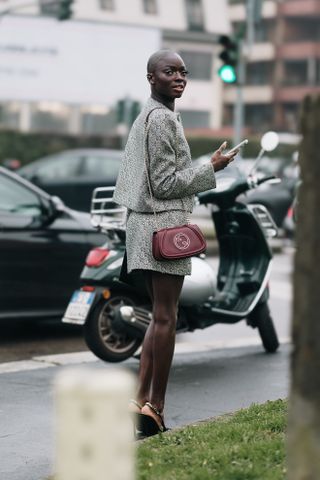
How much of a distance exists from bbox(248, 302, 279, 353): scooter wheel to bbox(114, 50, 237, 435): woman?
9.77 feet

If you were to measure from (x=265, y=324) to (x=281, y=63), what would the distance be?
7417 centimetres

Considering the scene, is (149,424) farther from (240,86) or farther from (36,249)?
(240,86)

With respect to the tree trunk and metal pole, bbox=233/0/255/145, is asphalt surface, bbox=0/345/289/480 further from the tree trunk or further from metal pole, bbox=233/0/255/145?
metal pole, bbox=233/0/255/145

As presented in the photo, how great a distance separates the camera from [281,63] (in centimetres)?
8200

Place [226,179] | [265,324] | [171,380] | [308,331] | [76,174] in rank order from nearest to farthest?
[308,331] < [171,380] < [226,179] < [265,324] < [76,174]

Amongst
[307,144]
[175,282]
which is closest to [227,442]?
[175,282]

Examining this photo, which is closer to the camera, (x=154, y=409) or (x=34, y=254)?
(x=154, y=409)

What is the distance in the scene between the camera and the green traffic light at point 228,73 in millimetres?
18188

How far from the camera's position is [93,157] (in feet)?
76.4

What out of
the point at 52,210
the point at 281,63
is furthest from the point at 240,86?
the point at 281,63

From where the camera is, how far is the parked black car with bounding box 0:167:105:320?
9516mm

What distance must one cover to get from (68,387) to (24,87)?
41.4 m

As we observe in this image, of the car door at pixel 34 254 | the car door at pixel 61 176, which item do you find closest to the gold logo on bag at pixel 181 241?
the car door at pixel 34 254

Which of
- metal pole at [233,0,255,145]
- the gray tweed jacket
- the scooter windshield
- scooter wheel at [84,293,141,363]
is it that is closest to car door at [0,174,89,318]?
scooter wheel at [84,293,141,363]
